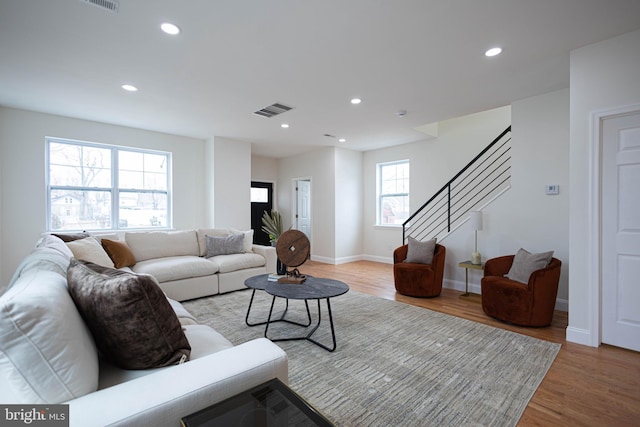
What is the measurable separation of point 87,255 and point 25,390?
8.55 ft

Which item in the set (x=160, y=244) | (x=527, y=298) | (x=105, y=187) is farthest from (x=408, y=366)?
(x=105, y=187)

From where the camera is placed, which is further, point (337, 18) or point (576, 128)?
point (576, 128)

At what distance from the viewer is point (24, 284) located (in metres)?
1.02

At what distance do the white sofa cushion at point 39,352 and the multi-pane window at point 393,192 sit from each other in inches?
236

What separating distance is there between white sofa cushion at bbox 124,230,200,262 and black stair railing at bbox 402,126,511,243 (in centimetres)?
342

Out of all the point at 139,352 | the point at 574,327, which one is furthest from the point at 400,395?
the point at 574,327

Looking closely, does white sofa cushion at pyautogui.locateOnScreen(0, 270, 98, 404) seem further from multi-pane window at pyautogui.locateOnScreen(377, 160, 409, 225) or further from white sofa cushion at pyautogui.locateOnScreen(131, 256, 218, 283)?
multi-pane window at pyautogui.locateOnScreen(377, 160, 409, 225)

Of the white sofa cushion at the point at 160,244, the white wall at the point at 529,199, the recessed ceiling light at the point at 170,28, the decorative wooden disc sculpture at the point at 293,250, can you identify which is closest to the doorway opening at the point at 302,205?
the white sofa cushion at the point at 160,244

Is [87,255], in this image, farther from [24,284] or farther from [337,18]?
[337,18]

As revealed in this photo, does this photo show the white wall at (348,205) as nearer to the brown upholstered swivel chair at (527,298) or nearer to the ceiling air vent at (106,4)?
the brown upholstered swivel chair at (527,298)

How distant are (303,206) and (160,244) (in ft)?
12.6

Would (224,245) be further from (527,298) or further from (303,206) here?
(527,298)

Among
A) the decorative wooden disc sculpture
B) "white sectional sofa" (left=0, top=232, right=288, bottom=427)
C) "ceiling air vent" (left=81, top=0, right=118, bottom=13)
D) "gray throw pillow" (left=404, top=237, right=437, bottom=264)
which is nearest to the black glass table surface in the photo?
"white sectional sofa" (left=0, top=232, right=288, bottom=427)

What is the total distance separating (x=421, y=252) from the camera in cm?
413
